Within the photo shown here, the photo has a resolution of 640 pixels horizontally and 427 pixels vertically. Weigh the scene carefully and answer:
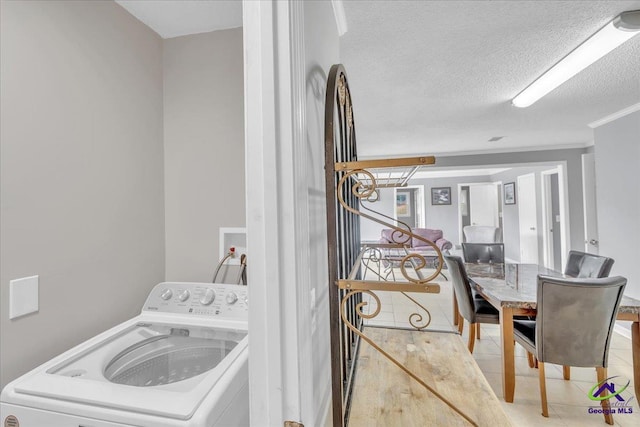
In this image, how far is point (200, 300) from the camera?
146cm

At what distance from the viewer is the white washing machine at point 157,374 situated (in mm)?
822

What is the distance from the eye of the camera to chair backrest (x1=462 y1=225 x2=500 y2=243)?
22.9 feet

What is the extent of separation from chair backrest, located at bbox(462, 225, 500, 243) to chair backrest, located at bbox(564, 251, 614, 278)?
4.24m

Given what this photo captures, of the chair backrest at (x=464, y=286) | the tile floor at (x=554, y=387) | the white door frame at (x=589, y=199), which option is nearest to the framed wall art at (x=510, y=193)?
the white door frame at (x=589, y=199)

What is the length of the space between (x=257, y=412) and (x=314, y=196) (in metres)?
0.51

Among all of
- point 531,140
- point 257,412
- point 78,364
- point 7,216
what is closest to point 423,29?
point 257,412

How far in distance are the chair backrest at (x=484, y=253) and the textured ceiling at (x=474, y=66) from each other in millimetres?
1452

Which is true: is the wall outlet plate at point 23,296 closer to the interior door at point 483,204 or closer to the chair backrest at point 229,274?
the chair backrest at point 229,274

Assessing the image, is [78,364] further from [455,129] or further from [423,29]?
[455,129]

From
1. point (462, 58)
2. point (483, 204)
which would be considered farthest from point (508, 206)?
point (462, 58)

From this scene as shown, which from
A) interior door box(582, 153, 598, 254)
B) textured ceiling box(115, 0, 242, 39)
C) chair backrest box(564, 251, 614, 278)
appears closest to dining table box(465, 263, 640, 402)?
chair backrest box(564, 251, 614, 278)

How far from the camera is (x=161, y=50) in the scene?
1.79 m

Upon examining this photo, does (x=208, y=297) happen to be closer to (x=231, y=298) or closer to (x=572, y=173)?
(x=231, y=298)

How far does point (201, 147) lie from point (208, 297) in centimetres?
85
